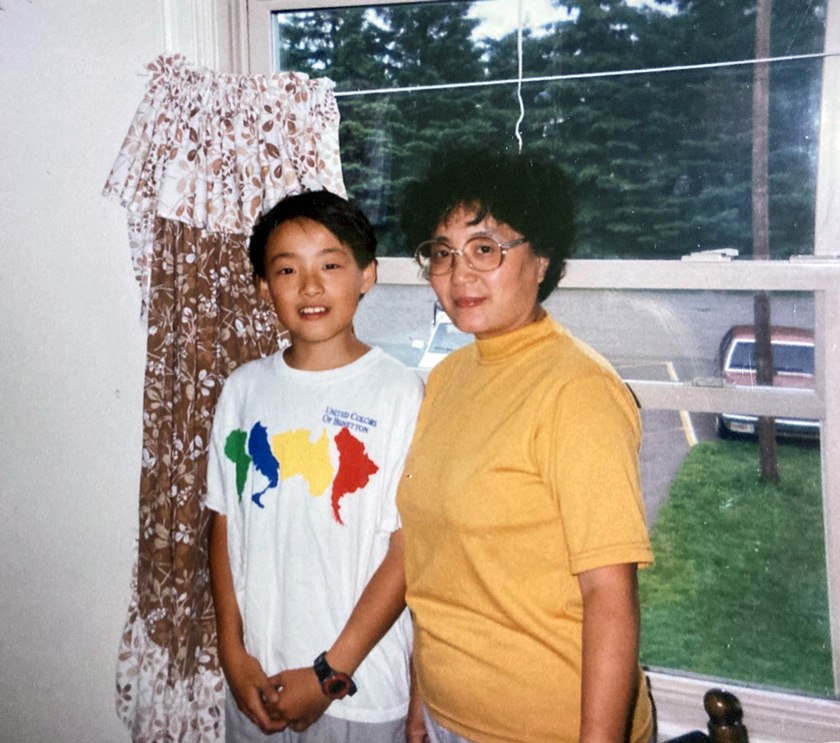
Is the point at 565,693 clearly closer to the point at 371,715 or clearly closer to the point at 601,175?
the point at 371,715

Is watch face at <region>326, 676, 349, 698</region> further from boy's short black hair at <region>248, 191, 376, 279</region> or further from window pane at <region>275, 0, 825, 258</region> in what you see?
window pane at <region>275, 0, 825, 258</region>

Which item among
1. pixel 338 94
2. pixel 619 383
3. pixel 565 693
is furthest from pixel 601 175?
pixel 565 693

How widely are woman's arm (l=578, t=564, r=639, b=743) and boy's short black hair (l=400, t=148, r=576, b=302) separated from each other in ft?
1.51

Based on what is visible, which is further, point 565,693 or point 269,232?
point 269,232

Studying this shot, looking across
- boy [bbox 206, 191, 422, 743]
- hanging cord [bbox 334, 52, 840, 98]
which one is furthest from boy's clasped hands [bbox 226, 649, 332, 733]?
hanging cord [bbox 334, 52, 840, 98]

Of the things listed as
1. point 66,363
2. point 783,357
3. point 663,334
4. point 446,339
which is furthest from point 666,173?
point 66,363

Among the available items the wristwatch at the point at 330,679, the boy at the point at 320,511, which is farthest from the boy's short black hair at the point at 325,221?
the wristwatch at the point at 330,679

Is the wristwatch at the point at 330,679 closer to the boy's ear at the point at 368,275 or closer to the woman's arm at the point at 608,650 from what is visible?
the woman's arm at the point at 608,650

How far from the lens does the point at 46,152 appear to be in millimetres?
1906

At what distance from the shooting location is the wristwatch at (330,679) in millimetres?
1277

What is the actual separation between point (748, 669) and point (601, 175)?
1.18 meters

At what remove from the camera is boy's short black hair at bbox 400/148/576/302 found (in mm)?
1132

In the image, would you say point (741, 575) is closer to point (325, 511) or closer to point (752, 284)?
point (752, 284)

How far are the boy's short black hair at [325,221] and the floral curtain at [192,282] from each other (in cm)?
23
